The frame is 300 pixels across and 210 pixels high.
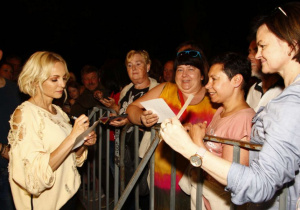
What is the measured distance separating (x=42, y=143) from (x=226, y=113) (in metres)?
1.60

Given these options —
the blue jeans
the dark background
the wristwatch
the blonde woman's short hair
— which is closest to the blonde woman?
the blonde woman's short hair

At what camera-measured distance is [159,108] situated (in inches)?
96.0

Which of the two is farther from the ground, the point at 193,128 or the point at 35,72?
the point at 35,72

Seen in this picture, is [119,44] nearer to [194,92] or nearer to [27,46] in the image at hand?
[27,46]

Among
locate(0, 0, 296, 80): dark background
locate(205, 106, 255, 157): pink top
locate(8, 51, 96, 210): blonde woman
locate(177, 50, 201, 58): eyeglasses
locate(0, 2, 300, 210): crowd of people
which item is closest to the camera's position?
locate(0, 2, 300, 210): crowd of people

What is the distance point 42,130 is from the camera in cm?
238

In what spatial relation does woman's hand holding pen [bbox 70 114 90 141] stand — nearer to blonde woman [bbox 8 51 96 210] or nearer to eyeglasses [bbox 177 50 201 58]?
blonde woman [bbox 8 51 96 210]

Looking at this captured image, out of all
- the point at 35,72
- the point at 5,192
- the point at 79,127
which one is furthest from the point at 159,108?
the point at 5,192

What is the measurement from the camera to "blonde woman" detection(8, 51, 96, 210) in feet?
7.36

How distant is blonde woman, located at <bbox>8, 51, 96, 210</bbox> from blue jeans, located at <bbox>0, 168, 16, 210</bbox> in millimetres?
1029

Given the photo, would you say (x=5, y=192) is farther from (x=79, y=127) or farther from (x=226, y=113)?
(x=226, y=113)

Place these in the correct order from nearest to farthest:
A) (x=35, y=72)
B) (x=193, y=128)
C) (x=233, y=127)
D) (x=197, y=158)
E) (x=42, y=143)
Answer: (x=197, y=158)
(x=193, y=128)
(x=233, y=127)
(x=42, y=143)
(x=35, y=72)

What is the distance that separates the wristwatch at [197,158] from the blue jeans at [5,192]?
2718mm

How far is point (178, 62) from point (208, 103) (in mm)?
602
